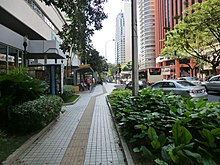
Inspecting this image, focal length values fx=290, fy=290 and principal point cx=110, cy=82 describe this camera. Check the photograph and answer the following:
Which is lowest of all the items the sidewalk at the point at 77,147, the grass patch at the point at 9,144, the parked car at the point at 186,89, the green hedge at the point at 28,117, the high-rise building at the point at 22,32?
the sidewalk at the point at 77,147

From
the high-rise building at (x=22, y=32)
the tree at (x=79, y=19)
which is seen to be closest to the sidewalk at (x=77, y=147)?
the tree at (x=79, y=19)

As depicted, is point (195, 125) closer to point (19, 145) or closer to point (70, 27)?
point (19, 145)

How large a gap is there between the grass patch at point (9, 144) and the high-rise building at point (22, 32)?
10514 millimetres

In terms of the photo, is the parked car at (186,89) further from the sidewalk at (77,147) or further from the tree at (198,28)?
the tree at (198,28)

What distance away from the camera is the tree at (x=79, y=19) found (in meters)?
9.01

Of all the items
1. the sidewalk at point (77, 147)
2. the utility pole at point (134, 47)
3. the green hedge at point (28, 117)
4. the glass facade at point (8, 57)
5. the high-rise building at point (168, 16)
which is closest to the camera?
the sidewalk at point (77, 147)

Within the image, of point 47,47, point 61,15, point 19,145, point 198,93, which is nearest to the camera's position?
point 19,145

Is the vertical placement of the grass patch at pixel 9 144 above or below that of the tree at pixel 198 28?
below

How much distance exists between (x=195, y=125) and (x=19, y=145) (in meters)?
4.10

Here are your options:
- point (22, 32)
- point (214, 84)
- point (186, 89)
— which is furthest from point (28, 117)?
point (22, 32)

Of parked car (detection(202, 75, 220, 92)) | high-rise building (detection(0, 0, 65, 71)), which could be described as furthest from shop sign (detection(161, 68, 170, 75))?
parked car (detection(202, 75, 220, 92))

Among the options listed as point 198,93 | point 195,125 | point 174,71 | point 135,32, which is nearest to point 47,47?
point 198,93

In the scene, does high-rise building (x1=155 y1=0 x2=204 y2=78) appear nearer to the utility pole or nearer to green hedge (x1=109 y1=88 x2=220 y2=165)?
the utility pole

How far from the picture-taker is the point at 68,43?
9.61m
